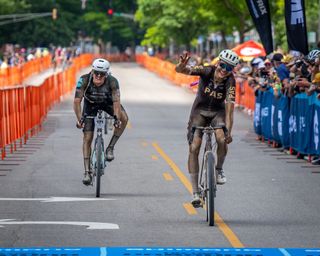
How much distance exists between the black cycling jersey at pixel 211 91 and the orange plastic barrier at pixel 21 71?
51.2 m

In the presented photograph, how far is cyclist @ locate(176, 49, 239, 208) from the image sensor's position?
581 inches

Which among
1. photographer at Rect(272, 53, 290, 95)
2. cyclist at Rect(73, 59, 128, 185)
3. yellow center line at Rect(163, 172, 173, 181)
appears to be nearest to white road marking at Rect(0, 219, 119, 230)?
cyclist at Rect(73, 59, 128, 185)

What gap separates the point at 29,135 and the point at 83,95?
1507 cm

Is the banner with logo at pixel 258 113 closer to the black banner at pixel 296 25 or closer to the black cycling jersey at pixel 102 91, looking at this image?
the black banner at pixel 296 25

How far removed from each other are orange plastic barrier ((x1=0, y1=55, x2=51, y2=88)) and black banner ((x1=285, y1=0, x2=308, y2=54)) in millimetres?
39891

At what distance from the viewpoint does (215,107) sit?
15.1 meters

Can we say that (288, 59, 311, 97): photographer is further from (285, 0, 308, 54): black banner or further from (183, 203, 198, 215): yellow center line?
(183, 203, 198, 215): yellow center line

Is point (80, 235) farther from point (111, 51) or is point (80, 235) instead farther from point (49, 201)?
point (111, 51)

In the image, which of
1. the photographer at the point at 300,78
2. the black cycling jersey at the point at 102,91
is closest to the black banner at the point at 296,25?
the photographer at the point at 300,78

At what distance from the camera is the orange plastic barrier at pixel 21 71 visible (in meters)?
68.2

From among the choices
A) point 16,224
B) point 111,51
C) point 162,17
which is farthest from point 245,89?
point 111,51

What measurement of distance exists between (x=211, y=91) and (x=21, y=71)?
215ft

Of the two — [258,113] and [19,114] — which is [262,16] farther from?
[19,114]

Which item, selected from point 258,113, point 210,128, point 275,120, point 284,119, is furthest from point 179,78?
point 210,128
